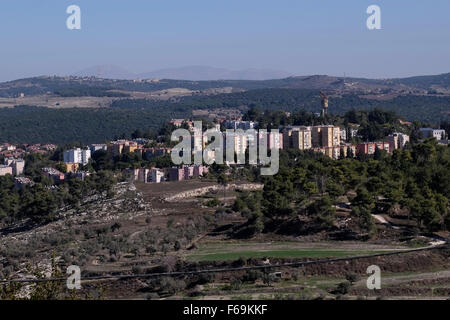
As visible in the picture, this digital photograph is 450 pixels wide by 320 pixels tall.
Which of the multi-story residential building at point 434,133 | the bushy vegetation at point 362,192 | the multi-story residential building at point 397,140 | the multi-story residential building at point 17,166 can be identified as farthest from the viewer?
the multi-story residential building at point 17,166

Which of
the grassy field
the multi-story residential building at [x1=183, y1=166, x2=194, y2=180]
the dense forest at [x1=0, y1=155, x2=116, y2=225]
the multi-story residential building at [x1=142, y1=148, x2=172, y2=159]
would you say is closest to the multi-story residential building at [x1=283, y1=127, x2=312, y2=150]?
the multi-story residential building at [x1=142, y1=148, x2=172, y2=159]

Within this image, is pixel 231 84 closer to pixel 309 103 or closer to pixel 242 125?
pixel 309 103

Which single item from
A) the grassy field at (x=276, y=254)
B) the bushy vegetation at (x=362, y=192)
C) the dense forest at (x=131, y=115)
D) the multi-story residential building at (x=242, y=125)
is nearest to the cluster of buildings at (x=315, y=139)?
the multi-story residential building at (x=242, y=125)

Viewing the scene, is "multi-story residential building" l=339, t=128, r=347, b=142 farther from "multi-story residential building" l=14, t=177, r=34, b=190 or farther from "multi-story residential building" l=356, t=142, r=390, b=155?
"multi-story residential building" l=14, t=177, r=34, b=190

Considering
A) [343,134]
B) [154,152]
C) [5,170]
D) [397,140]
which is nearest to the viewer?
[397,140]

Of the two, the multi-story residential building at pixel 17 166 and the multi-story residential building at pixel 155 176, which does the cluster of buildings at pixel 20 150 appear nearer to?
the multi-story residential building at pixel 17 166

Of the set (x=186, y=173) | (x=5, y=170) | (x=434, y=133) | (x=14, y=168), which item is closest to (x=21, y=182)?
(x=5, y=170)
